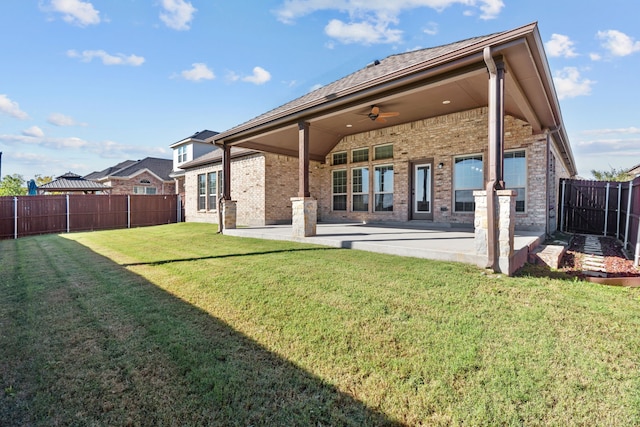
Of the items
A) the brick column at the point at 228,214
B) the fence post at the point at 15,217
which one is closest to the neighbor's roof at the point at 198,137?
the fence post at the point at 15,217

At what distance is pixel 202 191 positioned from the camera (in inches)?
648

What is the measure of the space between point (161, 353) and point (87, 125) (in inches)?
1743

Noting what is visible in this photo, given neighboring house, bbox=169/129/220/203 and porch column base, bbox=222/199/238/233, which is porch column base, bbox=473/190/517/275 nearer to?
porch column base, bbox=222/199/238/233

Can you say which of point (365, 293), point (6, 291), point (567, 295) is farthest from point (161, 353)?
point (567, 295)

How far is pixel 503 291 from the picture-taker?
3717 millimetres

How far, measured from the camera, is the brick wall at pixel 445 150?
812 cm

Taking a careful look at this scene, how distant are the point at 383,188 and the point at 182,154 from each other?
1737 cm

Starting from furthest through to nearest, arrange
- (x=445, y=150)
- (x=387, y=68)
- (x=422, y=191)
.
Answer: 1. (x=422, y=191)
2. (x=445, y=150)
3. (x=387, y=68)

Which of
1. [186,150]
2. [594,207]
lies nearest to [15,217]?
[186,150]

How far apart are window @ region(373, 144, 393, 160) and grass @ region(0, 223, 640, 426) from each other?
711cm

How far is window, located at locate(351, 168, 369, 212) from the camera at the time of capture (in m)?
11.9

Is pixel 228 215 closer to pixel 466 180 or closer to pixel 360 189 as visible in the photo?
pixel 360 189

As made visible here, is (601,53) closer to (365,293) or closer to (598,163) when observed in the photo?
(365,293)

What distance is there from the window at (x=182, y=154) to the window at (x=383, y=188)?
1638 centimetres
